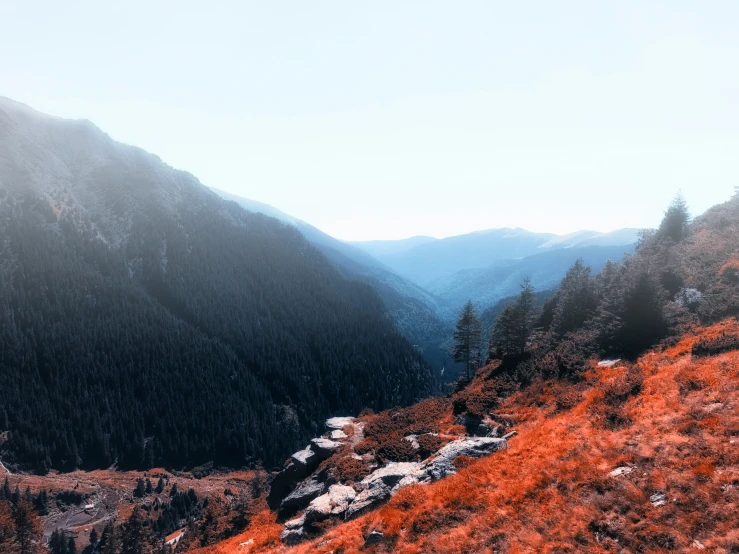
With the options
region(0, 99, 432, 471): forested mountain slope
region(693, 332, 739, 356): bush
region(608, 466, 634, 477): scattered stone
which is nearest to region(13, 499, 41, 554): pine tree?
region(608, 466, 634, 477): scattered stone

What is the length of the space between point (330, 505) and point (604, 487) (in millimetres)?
16482

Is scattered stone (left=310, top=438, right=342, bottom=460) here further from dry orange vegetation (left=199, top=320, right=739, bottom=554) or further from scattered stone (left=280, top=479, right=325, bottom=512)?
dry orange vegetation (left=199, top=320, right=739, bottom=554)

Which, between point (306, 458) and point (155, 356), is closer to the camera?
point (306, 458)

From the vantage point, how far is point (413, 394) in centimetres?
17338

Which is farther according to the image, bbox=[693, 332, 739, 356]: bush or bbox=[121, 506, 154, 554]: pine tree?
bbox=[121, 506, 154, 554]: pine tree

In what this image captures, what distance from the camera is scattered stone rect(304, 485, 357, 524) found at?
75.0 ft

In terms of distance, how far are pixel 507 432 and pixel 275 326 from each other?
6383 inches

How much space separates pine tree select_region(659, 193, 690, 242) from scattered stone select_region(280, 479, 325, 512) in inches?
2518

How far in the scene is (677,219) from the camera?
58000mm

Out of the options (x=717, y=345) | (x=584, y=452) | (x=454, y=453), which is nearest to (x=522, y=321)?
(x=717, y=345)

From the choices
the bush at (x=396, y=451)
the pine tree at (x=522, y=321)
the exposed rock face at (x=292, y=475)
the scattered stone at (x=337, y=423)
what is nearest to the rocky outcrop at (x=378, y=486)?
the bush at (x=396, y=451)

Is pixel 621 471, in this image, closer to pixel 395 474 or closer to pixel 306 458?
pixel 395 474

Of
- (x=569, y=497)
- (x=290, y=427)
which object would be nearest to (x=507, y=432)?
(x=569, y=497)

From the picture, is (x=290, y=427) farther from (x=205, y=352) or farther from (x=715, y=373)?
(x=715, y=373)
